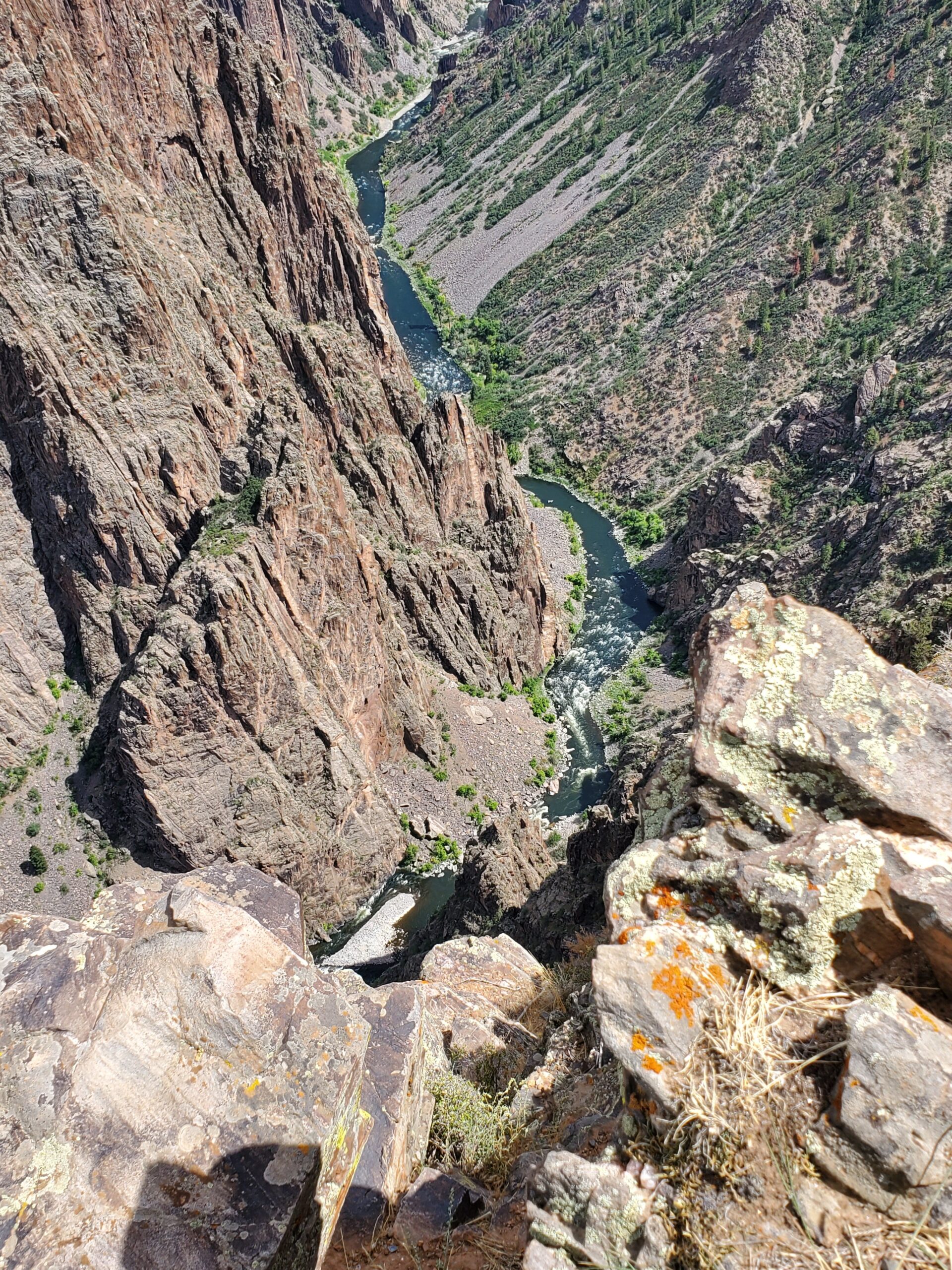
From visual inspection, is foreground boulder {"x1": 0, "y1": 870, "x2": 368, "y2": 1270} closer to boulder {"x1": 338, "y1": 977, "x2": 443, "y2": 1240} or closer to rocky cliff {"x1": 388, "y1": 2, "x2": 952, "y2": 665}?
boulder {"x1": 338, "y1": 977, "x2": 443, "y2": 1240}

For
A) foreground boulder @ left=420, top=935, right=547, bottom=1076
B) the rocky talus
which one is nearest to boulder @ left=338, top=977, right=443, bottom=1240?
the rocky talus

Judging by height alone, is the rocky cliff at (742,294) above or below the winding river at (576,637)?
above

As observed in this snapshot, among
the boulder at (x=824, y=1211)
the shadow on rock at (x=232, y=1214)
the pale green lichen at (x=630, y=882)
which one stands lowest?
the shadow on rock at (x=232, y=1214)

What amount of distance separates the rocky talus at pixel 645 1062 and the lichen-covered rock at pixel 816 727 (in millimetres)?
29

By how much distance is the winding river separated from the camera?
51.5 m

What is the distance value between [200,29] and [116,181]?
1871 cm

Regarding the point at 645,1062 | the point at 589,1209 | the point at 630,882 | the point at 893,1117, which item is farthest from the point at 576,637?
the point at 893,1117

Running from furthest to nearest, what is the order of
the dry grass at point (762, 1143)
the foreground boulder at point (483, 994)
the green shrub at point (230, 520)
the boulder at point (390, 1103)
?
the green shrub at point (230, 520) < the foreground boulder at point (483, 994) < the boulder at point (390, 1103) < the dry grass at point (762, 1143)

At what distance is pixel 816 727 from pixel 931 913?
247 centimetres

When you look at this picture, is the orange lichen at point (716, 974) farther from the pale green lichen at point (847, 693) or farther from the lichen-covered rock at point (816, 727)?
the pale green lichen at point (847, 693)

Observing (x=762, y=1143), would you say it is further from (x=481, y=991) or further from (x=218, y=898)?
(x=481, y=991)

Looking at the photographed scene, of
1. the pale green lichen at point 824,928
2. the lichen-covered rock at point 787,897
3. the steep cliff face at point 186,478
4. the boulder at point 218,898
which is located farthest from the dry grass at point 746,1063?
the steep cliff face at point 186,478

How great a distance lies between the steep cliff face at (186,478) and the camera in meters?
43.2

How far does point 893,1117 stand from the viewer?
5887mm
